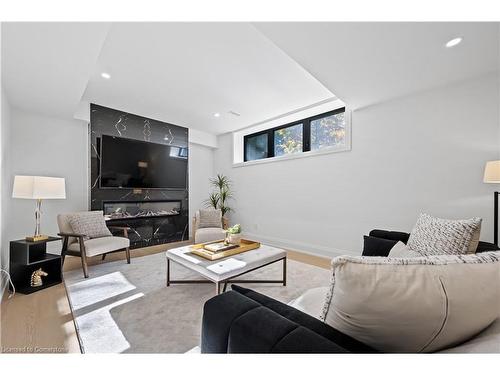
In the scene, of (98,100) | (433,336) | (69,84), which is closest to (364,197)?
(433,336)

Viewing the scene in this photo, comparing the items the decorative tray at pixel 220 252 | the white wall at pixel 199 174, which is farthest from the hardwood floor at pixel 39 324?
the white wall at pixel 199 174

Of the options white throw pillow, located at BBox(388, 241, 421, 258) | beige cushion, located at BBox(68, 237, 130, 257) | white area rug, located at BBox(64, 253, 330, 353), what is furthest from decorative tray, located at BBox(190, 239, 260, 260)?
white throw pillow, located at BBox(388, 241, 421, 258)

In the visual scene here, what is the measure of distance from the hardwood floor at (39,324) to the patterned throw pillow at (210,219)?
207 cm

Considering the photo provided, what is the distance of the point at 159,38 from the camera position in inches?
82.3

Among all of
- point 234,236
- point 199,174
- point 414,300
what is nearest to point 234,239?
point 234,236

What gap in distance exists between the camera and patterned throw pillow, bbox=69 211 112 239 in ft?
9.78

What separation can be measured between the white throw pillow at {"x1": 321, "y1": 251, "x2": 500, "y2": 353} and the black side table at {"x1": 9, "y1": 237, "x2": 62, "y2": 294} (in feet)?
10.1

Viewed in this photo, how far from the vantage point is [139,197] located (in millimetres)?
4426

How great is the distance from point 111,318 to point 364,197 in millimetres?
3406

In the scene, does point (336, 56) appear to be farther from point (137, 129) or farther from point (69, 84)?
point (137, 129)

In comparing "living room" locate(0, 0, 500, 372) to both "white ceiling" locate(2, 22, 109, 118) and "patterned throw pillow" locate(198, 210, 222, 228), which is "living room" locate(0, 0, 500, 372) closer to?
"white ceiling" locate(2, 22, 109, 118)

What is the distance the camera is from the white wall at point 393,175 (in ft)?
8.17

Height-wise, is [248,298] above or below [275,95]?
below

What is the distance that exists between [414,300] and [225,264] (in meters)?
1.66
